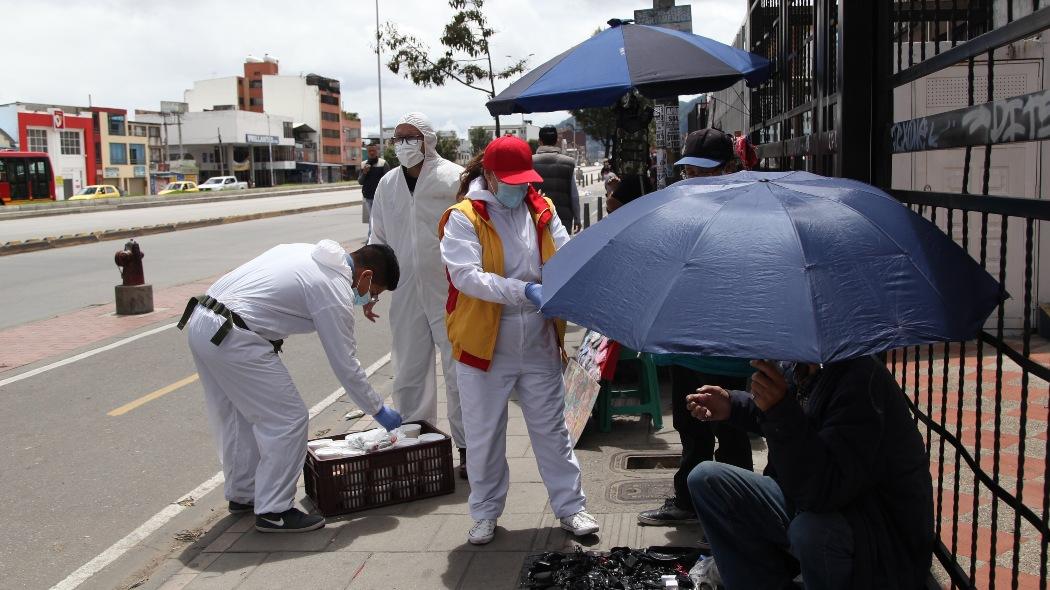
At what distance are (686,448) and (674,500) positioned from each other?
276 millimetres

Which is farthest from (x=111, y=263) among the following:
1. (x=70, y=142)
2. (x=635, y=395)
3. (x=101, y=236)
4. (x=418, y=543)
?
(x=70, y=142)

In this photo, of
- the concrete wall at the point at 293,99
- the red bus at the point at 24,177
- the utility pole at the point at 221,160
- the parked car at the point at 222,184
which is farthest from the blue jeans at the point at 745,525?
the concrete wall at the point at 293,99

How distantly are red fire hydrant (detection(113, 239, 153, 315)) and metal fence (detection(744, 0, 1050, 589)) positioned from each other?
7927 mm

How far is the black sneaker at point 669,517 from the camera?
456 cm

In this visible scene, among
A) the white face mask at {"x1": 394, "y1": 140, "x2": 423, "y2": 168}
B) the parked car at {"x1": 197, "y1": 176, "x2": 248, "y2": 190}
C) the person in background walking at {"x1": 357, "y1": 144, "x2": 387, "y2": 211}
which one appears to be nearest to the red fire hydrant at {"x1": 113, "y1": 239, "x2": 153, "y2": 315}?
the person in background walking at {"x1": 357, "y1": 144, "x2": 387, "y2": 211}

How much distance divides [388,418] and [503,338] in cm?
83

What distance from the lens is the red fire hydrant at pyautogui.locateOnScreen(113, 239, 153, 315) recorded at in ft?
39.6

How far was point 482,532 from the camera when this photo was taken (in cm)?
448

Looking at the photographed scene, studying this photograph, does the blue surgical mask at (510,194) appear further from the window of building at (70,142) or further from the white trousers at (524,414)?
the window of building at (70,142)

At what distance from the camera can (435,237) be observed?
563 cm

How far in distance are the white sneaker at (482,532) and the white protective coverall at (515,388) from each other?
0.03 meters

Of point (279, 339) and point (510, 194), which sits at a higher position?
point (510, 194)

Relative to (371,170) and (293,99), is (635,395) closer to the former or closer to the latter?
(371,170)

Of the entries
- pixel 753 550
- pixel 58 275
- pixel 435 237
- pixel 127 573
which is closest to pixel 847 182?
pixel 753 550
